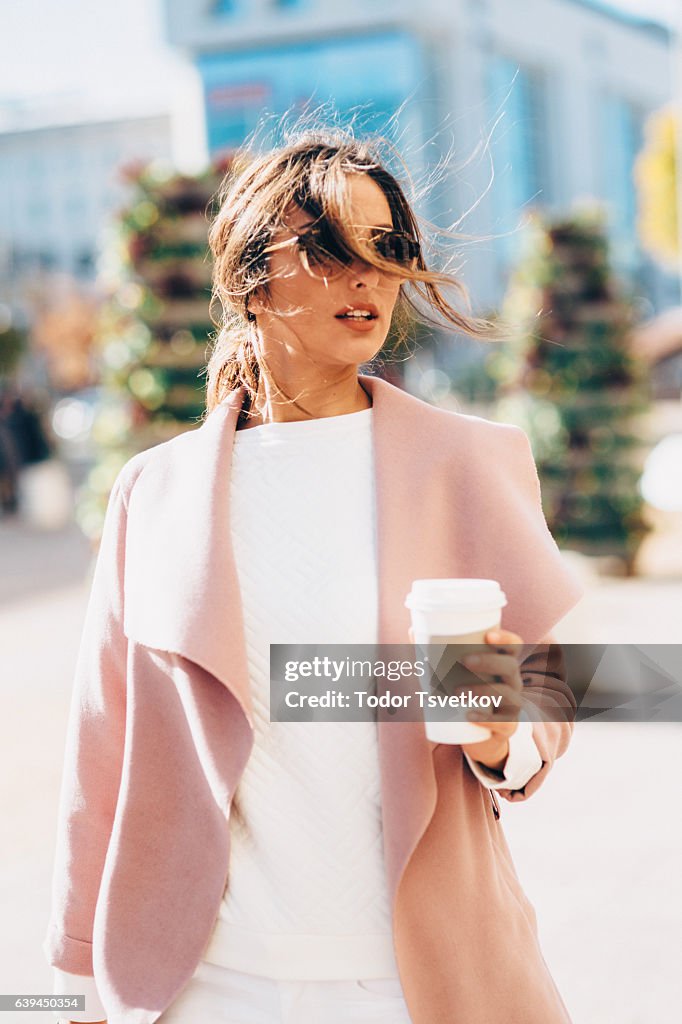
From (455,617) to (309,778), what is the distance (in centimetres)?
35

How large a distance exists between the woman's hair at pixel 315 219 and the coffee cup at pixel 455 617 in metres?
0.41

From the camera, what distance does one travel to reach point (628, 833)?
13.3ft

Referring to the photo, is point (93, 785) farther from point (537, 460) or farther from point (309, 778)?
point (537, 460)

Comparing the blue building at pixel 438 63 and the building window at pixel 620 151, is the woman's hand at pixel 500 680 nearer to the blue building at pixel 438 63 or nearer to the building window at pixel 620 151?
the blue building at pixel 438 63

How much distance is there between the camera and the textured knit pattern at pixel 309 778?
4.41ft

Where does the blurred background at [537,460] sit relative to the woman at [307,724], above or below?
below

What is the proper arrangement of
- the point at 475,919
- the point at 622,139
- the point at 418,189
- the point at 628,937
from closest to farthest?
the point at 475,919 → the point at 418,189 → the point at 628,937 → the point at 622,139

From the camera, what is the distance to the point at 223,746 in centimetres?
137

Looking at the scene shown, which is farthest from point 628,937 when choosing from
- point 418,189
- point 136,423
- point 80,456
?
point 80,456

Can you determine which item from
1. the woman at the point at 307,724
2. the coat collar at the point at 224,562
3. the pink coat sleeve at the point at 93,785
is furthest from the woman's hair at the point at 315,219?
the pink coat sleeve at the point at 93,785

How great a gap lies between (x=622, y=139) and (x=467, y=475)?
67.8 m

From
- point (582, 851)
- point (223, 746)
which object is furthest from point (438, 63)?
point (223, 746)

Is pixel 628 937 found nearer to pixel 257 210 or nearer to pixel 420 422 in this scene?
pixel 420 422

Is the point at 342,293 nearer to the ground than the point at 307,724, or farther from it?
farther from it
